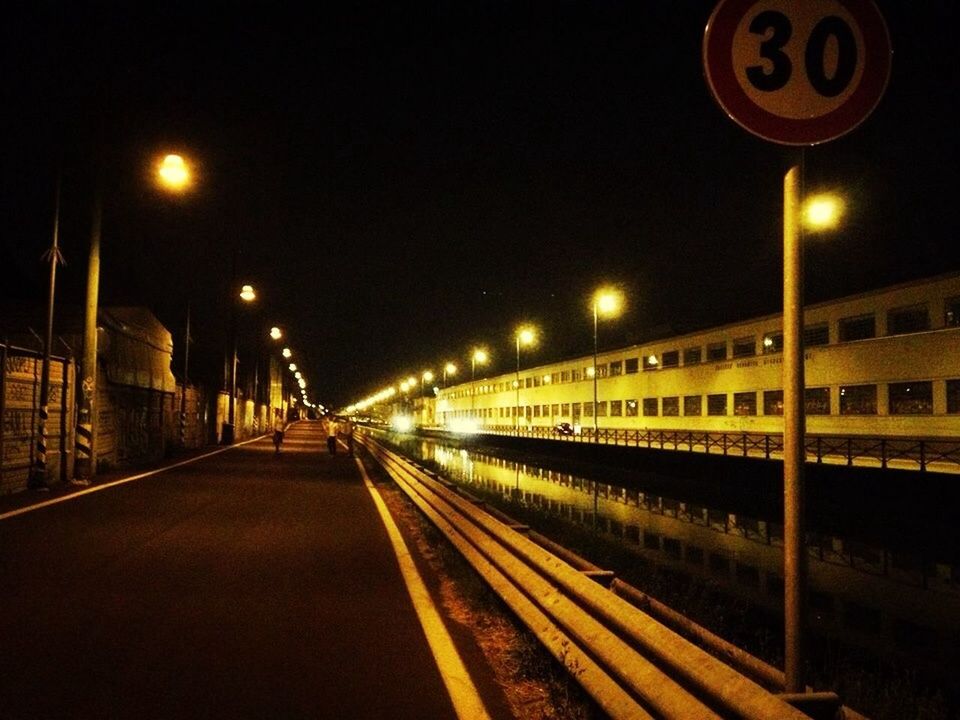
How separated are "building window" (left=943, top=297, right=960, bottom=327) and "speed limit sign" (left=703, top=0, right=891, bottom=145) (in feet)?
118

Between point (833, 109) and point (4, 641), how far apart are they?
6.63m

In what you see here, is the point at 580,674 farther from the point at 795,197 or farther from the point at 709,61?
the point at 709,61

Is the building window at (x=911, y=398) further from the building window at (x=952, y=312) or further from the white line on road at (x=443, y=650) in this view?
the white line on road at (x=443, y=650)

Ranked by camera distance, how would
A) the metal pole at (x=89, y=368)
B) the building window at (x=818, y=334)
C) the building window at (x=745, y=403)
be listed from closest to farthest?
the metal pole at (x=89, y=368) → the building window at (x=818, y=334) → the building window at (x=745, y=403)

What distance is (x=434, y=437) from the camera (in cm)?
7831

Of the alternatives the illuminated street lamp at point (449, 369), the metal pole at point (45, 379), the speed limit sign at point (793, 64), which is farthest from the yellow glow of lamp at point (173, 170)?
the illuminated street lamp at point (449, 369)

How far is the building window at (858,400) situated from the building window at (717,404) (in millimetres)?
10434

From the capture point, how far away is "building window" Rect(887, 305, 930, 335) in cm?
3697

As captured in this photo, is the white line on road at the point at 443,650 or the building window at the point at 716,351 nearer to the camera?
the white line on road at the point at 443,650

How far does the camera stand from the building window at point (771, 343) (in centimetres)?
4675

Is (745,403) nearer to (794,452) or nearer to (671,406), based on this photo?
(671,406)

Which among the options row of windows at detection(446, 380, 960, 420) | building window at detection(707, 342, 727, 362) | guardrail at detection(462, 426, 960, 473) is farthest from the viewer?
building window at detection(707, 342, 727, 362)

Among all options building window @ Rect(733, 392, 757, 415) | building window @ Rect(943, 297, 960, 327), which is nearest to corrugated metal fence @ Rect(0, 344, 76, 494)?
building window @ Rect(943, 297, 960, 327)

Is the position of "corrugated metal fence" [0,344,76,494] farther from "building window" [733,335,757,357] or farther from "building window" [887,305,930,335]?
"building window" [733,335,757,357]
